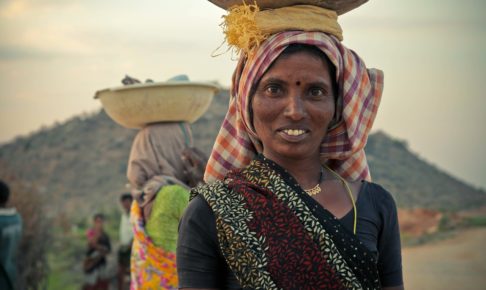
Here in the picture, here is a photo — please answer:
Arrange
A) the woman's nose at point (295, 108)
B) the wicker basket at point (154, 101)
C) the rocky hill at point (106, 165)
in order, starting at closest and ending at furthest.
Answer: the woman's nose at point (295, 108) < the wicker basket at point (154, 101) < the rocky hill at point (106, 165)

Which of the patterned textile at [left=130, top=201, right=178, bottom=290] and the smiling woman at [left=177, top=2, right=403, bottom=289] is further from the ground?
the smiling woman at [left=177, top=2, right=403, bottom=289]

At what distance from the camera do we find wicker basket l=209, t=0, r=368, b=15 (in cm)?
250

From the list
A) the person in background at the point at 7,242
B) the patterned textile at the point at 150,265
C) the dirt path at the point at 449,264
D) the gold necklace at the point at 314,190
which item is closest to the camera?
the gold necklace at the point at 314,190

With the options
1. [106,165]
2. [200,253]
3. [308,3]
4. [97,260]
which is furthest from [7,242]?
[106,165]

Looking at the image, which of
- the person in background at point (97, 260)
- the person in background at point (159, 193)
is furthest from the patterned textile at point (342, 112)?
the person in background at point (97, 260)

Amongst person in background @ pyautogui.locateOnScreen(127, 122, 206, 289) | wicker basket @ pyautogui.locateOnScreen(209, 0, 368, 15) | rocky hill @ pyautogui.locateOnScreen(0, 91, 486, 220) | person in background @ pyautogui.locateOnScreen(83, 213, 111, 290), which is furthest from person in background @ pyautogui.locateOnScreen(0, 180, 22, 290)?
rocky hill @ pyautogui.locateOnScreen(0, 91, 486, 220)

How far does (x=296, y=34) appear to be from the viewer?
7.91ft

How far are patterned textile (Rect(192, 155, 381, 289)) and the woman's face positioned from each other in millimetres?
132

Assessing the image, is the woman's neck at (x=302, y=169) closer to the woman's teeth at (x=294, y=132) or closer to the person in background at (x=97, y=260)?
the woman's teeth at (x=294, y=132)

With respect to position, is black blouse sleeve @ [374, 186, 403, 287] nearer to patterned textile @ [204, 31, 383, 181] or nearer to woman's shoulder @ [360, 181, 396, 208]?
woman's shoulder @ [360, 181, 396, 208]

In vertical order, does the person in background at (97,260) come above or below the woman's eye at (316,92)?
below

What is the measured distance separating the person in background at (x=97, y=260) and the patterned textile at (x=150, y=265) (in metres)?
6.16

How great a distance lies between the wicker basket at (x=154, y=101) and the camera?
5770 mm

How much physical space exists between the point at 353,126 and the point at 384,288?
530mm
